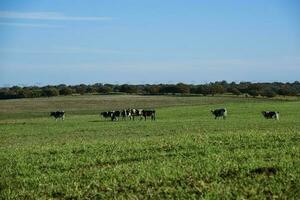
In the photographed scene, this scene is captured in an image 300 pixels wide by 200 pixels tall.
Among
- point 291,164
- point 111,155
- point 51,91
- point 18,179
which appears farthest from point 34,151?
point 51,91

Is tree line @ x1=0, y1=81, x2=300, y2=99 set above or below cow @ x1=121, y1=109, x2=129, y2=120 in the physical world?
above

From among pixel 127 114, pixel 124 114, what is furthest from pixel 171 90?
pixel 124 114

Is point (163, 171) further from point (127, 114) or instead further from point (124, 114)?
point (127, 114)

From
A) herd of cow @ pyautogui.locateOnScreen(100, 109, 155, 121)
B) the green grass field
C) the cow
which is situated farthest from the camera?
the cow

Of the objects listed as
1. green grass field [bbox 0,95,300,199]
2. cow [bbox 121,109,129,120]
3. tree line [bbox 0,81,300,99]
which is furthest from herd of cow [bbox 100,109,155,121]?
tree line [bbox 0,81,300,99]

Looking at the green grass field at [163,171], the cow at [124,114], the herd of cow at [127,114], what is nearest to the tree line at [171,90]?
the herd of cow at [127,114]

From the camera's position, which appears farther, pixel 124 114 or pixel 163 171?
pixel 124 114

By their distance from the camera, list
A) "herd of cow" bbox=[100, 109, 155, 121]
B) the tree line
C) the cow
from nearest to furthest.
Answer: "herd of cow" bbox=[100, 109, 155, 121]
the cow
the tree line

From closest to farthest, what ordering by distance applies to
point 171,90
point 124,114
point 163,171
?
point 163,171 → point 124,114 → point 171,90

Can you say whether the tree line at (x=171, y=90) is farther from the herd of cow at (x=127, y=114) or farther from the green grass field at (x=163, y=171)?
the green grass field at (x=163, y=171)

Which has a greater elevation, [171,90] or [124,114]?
[171,90]

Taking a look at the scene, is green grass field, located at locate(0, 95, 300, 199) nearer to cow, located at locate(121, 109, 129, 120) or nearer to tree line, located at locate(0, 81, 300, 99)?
cow, located at locate(121, 109, 129, 120)

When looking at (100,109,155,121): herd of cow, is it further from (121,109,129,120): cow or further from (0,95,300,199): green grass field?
(0,95,300,199): green grass field

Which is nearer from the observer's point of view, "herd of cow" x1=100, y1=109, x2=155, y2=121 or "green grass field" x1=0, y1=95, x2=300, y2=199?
"green grass field" x1=0, y1=95, x2=300, y2=199
